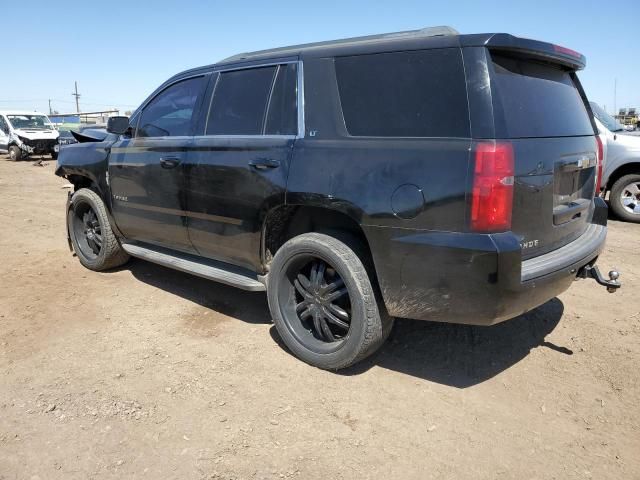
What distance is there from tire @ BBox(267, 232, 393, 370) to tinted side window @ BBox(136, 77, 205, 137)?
4.90 ft

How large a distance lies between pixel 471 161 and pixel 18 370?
3.08 meters

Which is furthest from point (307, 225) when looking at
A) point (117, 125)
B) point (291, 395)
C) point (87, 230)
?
point (87, 230)

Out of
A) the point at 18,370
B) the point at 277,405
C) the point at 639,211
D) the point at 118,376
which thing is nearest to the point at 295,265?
the point at 277,405

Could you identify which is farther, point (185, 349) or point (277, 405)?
point (185, 349)

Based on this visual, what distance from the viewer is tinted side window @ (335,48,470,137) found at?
8.93 feet

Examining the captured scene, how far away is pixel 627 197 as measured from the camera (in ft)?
26.9

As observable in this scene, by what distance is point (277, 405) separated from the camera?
3018 mm

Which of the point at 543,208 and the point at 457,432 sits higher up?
the point at 543,208

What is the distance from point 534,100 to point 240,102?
200 cm

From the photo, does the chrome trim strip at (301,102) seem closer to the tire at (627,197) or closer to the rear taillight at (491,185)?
the rear taillight at (491,185)

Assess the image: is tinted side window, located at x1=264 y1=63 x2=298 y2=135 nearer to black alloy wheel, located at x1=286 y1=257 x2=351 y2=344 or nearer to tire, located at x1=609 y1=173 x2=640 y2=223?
black alloy wheel, located at x1=286 y1=257 x2=351 y2=344

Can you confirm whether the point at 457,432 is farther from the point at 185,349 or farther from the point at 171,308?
the point at 171,308

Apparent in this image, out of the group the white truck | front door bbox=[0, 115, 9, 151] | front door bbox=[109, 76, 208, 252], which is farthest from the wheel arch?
front door bbox=[0, 115, 9, 151]

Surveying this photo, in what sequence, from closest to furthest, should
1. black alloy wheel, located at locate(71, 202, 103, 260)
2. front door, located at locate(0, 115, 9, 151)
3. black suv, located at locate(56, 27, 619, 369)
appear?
black suv, located at locate(56, 27, 619, 369) → black alloy wheel, located at locate(71, 202, 103, 260) → front door, located at locate(0, 115, 9, 151)
